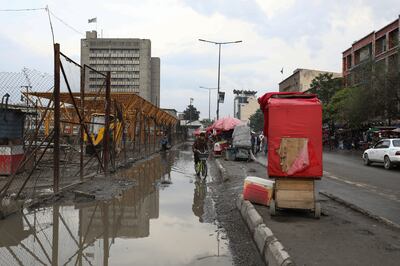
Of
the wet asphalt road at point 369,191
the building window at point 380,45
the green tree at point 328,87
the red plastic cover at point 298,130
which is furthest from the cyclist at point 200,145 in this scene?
the green tree at point 328,87

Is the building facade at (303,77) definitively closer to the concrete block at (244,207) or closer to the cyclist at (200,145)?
the cyclist at (200,145)

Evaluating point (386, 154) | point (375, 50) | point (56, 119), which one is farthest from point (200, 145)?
point (375, 50)

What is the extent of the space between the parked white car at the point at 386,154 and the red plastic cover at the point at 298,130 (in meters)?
15.9

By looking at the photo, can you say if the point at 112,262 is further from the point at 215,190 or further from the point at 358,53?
the point at 358,53

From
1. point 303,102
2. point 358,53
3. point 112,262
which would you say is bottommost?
point 112,262

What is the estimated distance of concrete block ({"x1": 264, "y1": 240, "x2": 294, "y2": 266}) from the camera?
16.9ft

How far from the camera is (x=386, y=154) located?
23188 millimetres

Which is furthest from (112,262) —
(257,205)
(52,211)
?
(257,205)

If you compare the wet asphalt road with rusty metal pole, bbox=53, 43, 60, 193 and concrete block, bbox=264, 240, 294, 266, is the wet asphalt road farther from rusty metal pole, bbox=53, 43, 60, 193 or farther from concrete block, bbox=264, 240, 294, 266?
rusty metal pole, bbox=53, 43, 60, 193

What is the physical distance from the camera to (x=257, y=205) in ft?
31.1

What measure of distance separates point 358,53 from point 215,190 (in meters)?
52.3

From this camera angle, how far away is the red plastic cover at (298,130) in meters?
8.11

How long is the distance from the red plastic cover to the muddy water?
65.2 inches

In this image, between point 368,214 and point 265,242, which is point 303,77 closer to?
point 368,214
